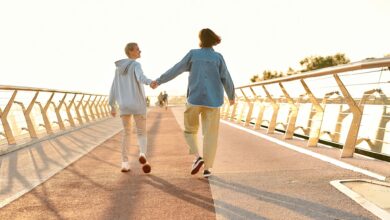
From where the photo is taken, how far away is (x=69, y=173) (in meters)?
6.41

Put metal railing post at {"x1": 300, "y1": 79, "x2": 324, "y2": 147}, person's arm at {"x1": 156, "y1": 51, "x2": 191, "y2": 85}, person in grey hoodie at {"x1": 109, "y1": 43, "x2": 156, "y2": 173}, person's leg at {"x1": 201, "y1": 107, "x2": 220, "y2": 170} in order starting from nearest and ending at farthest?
1. person's leg at {"x1": 201, "y1": 107, "x2": 220, "y2": 170}
2. person's arm at {"x1": 156, "y1": 51, "x2": 191, "y2": 85}
3. person in grey hoodie at {"x1": 109, "y1": 43, "x2": 156, "y2": 173}
4. metal railing post at {"x1": 300, "y1": 79, "x2": 324, "y2": 147}

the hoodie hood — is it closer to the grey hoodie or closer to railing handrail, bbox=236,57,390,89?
the grey hoodie

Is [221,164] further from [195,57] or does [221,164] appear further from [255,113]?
[255,113]

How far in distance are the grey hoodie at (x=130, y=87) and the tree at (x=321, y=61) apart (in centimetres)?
10647

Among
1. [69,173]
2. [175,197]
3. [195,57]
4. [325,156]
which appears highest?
[195,57]

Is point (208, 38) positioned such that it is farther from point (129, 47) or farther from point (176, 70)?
point (129, 47)

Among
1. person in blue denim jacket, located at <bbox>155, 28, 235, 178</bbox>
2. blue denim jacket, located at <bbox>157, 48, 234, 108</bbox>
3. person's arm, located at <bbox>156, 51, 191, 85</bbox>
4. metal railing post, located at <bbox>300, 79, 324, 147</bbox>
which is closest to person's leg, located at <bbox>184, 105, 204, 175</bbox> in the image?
person in blue denim jacket, located at <bbox>155, 28, 235, 178</bbox>

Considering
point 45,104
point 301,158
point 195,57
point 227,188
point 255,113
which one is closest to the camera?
point 227,188

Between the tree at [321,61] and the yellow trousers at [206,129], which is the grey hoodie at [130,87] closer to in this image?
the yellow trousers at [206,129]

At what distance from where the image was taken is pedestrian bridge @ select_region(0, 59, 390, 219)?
13.4 feet

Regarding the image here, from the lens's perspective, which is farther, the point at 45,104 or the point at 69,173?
the point at 45,104

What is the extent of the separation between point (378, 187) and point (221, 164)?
260 centimetres

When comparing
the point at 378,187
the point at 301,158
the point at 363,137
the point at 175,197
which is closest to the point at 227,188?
the point at 175,197

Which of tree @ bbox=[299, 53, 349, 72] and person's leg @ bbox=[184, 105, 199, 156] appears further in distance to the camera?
tree @ bbox=[299, 53, 349, 72]
